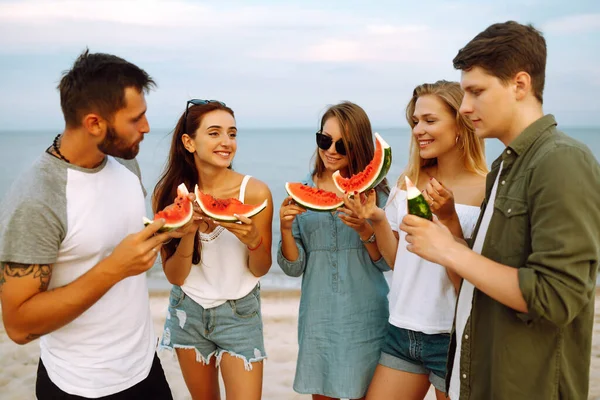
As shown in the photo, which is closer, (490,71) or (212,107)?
(490,71)

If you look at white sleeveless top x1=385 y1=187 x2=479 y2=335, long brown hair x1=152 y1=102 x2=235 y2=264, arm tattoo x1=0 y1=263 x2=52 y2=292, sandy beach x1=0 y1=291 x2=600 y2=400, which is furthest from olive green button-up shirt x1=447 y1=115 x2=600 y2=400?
sandy beach x1=0 y1=291 x2=600 y2=400

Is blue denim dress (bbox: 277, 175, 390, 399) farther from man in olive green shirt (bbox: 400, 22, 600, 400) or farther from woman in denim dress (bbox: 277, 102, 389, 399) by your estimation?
man in olive green shirt (bbox: 400, 22, 600, 400)

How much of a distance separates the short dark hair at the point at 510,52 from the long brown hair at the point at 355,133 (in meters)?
1.51

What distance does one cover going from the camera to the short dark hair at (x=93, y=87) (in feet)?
9.00

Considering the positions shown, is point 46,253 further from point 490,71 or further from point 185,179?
point 490,71

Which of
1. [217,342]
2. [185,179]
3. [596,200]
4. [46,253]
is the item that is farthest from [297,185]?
[596,200]

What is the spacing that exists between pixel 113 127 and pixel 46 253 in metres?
0.71

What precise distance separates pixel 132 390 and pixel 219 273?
1.05 meters

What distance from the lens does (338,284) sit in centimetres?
388

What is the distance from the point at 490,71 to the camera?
8.17ft

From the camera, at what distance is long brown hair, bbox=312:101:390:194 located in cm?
402

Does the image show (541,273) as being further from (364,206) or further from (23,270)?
(23,270)

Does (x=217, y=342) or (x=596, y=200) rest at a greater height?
(x=596, y=200)

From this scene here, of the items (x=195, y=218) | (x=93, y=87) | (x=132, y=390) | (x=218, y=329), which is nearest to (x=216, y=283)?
(x=218, y=329)
